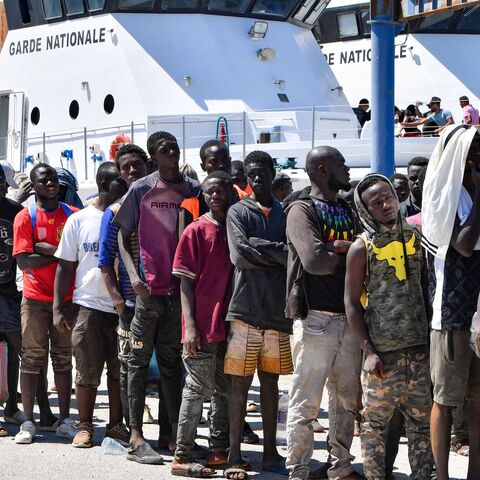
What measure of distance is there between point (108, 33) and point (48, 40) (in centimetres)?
170

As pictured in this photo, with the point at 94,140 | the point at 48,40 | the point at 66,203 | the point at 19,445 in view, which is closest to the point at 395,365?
the point at 19,445

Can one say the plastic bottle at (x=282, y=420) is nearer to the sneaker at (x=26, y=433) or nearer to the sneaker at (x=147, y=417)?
the sneaker at (x=147, y=417)

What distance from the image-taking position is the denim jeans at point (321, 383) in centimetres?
611

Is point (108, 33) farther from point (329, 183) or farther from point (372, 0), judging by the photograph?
point (329, 183)

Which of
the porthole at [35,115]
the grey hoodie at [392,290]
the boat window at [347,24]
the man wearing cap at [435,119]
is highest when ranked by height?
the boat window at [347,24]

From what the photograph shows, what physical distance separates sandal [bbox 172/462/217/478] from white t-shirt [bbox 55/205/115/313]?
51.2 inches

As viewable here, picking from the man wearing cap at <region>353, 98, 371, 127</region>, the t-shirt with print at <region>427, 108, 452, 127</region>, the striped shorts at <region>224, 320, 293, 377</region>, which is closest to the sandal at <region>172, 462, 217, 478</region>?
the striped shorts at <region>224, 320, 293, 377</region>

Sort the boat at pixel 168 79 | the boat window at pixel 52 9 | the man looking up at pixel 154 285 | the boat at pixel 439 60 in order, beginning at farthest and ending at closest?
the boat at pixel 439 60, the boat window at pixel 52 9, the boat at pixel 168 79, the man looking up at pixel 154 285

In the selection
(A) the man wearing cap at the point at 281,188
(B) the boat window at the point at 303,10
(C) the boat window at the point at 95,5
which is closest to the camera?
(A) the man wearing cap at the point at 281,188

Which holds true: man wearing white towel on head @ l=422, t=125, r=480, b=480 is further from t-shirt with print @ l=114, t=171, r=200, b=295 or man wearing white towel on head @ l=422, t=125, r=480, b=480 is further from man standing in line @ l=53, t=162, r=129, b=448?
man standing in line @ l=53, t=162, r=129, b=448

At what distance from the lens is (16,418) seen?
8070mm

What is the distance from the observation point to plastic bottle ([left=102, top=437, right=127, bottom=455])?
7145 millimetres

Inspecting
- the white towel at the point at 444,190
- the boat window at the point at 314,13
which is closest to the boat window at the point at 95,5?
the boat window at the point at 314,13

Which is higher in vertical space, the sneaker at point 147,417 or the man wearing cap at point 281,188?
the man wearing cap at point 281,188
